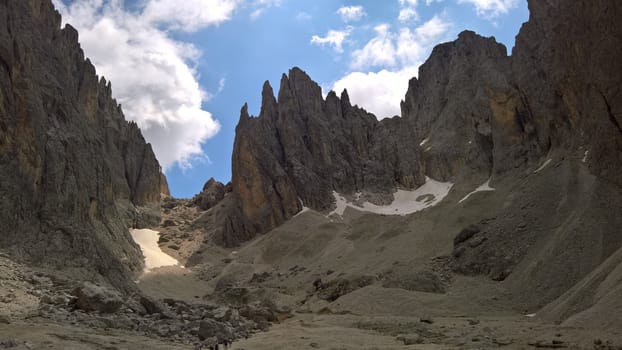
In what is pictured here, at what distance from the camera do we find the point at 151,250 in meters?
68.8

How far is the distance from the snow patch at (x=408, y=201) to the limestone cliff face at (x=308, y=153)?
7.07ft

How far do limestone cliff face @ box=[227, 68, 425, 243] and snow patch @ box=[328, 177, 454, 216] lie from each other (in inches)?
84.8

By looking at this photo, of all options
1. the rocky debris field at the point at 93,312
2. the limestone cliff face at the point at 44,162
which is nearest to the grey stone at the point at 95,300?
the rocky debris field at the point at 93,312

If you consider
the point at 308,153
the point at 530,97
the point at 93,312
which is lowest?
the point at 93,312

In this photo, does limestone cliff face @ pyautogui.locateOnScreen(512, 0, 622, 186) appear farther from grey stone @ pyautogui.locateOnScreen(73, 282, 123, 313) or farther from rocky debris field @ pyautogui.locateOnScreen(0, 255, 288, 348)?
grey stone @ pyautogui.locateOnScreen(73, 282, 123, 313)

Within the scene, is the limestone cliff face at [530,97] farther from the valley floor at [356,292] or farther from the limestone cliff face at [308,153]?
the limestone cliff face at [308,153]

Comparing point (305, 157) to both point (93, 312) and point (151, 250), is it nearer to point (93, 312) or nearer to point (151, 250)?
point (151, 250)

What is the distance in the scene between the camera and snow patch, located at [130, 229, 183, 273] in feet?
202

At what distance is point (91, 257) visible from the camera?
29312mm

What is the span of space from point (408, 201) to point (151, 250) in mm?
49541

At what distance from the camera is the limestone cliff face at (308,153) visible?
84.1 meters

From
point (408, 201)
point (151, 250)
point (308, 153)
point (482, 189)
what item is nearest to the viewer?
point (482, 189)

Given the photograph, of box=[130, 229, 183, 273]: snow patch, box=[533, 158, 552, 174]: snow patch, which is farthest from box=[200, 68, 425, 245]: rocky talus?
box=[533, 158, 552, 174]: snow patch

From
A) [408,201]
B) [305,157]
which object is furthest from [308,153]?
[408,201]
